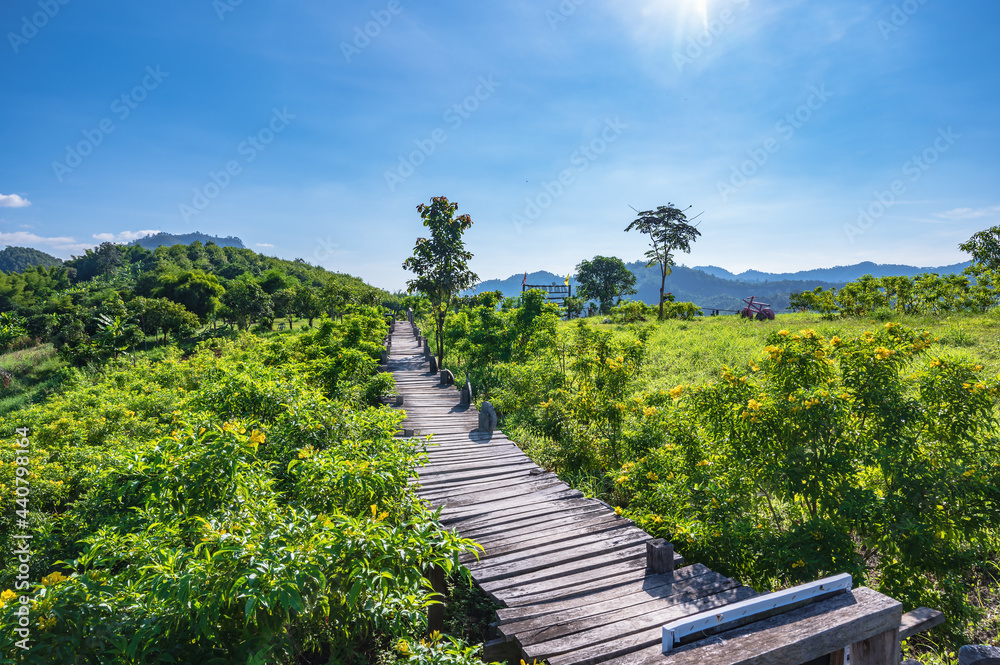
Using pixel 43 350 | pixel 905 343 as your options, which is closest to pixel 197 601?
pixel 905 343

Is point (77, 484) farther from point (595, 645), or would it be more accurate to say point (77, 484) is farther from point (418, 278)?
point (418, 278)

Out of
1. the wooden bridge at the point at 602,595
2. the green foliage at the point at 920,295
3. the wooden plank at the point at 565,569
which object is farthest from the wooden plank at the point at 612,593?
the green foliage at the point at 920,295

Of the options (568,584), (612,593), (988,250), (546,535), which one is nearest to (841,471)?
(612,593)

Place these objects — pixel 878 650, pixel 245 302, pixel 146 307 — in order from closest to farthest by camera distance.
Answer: pixel 878 650 < pixel 146 307 < pixel 245 302

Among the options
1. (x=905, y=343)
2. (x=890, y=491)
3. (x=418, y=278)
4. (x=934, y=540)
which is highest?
(x=418, y=278)

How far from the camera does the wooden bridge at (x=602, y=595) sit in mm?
2812

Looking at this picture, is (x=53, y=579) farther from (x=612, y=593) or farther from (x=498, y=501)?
(x=498, y=501)

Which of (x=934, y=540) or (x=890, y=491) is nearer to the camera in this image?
(x=934, y=540)

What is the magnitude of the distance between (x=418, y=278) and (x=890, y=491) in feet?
59.9

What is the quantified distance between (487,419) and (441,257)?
11680 mm

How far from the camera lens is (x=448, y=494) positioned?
23.2 ft

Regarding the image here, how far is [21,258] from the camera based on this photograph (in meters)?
134

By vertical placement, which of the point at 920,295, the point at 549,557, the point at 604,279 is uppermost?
the point at 604,279

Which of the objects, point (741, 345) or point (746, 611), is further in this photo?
point (741, 345)
